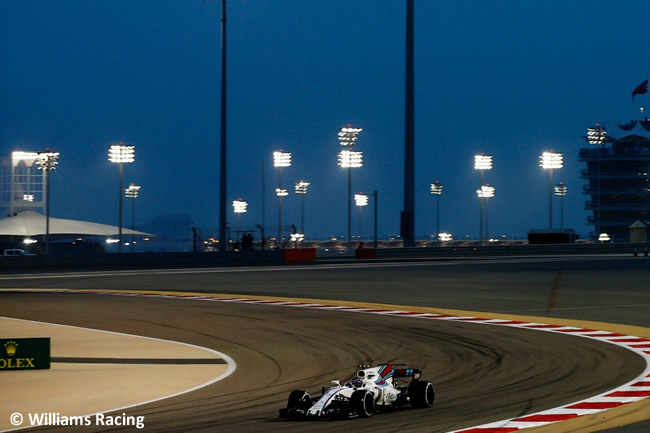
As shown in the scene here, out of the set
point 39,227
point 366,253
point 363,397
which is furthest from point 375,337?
point 39,227

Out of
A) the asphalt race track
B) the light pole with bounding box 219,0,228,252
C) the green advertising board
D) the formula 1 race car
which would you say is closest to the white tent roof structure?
the light pole with bounding box 219,0,228,252

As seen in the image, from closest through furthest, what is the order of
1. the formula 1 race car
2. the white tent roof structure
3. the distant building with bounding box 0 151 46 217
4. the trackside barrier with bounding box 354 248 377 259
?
the formula 1 race car < the trackside barrier with bounding box 354 248 377 259 < the white tent roof structure < the distant building with bounding box 0 151 46 217

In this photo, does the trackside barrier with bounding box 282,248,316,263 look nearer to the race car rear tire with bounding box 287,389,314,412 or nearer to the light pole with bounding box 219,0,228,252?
the light pole with bounding box 219,0,228,252

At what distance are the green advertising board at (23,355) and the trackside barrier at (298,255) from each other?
33640 mm

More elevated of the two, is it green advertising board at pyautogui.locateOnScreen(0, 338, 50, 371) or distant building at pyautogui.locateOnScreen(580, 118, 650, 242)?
distant building at pyautogui.locateOnScreen(580, 118, 650, 242)

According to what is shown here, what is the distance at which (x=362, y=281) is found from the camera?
3228cm

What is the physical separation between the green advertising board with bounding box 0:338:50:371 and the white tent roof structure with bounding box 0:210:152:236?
3009 inches

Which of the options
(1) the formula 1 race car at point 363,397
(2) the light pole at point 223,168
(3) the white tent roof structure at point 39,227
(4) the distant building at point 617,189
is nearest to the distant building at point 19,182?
(3) the white tent roof structure at point 39,227

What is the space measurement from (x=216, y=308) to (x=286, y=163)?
66652mm

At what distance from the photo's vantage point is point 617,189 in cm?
13738

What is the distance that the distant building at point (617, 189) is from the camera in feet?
442

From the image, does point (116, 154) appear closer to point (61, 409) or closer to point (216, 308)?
point (216, 308)

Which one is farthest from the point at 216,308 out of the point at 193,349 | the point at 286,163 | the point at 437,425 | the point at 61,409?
the point at 286,163

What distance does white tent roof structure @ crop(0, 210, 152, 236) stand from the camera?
86.4 m
